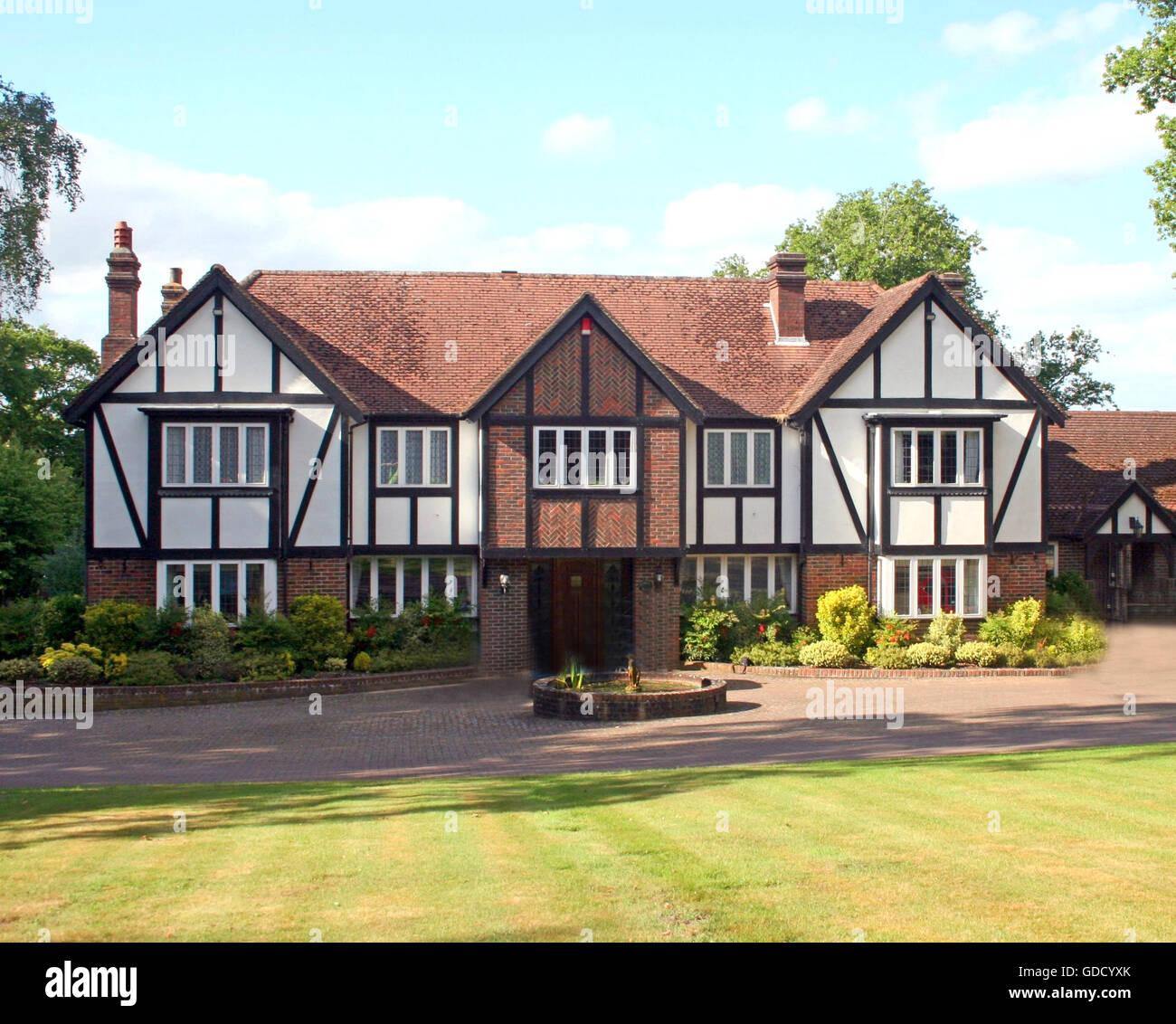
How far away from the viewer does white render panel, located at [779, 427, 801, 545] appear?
26828 millimetres

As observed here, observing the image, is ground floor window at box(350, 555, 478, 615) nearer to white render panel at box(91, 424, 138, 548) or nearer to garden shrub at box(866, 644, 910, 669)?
white render panel at box(91, 424, 138, 548)

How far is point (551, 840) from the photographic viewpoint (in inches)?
396

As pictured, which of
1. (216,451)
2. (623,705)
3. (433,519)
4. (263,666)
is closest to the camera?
(623,705)

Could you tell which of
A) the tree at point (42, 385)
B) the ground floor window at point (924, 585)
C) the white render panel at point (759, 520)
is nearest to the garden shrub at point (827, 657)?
the ground floor window at point (924, 585)

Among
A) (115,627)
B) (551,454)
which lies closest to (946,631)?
(551,454)

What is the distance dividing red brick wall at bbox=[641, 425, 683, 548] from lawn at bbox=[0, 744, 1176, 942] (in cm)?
1167

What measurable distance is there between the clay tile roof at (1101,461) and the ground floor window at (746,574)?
9.57 metres

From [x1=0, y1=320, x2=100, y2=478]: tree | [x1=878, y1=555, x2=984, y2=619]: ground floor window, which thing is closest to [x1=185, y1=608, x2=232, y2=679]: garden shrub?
[x1=878, y1=555, x2=984, y2=619]: ground floor window

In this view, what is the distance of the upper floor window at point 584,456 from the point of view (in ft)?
81.5

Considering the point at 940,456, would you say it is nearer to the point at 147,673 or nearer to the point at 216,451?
the point at 216,451

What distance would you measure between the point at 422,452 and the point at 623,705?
29.9ft

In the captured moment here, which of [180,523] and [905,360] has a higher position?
[905,360]

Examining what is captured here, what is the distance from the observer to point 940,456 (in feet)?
86.7

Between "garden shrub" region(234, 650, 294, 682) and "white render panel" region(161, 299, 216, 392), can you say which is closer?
"garden shrub" region(234, 650, 294, 682)
